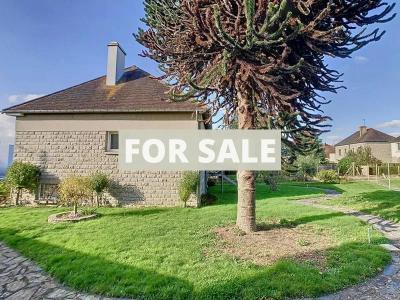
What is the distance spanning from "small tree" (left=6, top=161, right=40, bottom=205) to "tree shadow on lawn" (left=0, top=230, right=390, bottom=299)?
7.70 m

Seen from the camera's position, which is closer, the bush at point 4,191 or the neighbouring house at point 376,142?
the bush at point 4,191

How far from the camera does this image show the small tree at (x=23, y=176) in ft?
39.9

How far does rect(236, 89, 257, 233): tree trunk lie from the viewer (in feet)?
24.7

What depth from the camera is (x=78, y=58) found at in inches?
577

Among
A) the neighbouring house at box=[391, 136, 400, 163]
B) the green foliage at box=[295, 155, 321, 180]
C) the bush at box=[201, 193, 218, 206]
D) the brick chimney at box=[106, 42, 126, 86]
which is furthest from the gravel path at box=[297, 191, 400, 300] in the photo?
the neighbouring house at box=[391, 136, 400, 163]

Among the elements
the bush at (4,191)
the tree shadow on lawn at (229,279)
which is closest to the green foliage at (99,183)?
the bush at (4,191)

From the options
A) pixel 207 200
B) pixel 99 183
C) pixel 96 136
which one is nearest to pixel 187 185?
pixel 207 200

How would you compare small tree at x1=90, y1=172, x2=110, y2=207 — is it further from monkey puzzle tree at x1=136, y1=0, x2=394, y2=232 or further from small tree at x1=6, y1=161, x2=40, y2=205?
monkey puzzle tree at x1=136, y1=0, x2=394, y2=232

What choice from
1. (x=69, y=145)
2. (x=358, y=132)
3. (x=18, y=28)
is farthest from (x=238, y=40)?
(x=358, y=132)

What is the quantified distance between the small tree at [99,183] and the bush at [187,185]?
136 inches

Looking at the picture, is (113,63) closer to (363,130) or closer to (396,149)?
(396,149)

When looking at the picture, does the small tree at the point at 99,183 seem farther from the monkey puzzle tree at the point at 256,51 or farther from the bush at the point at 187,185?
the monkey puzzle tree at the point at 256,51

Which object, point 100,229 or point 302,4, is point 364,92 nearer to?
point 302,4

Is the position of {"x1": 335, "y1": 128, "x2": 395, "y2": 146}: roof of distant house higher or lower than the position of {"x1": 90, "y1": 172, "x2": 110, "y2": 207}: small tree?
higher
